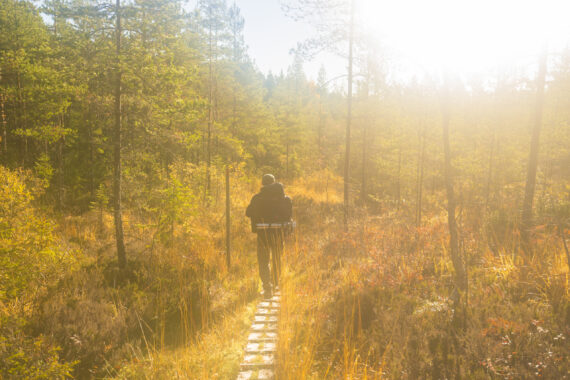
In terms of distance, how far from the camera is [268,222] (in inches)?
241

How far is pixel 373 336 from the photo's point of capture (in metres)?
4.34

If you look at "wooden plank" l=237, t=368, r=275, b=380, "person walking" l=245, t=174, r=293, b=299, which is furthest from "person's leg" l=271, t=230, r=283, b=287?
"wooden plank" l=237, t=368, r=275, b=380

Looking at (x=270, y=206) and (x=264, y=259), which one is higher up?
(x=270, y=206)

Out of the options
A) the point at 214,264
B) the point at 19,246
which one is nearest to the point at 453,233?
the point at 214,264

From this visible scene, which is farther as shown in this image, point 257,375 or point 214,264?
point 214,264

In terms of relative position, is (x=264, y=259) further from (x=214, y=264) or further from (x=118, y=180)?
(x=118, y=180)

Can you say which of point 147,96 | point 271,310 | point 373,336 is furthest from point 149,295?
point 147,96

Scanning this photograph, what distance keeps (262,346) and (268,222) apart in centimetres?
251

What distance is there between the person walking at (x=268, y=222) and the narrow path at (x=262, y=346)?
27.5 inches

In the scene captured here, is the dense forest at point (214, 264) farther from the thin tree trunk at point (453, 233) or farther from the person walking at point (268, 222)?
the person walking at point (268, 222)

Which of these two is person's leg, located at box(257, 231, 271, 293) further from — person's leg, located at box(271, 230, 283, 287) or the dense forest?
the dense forest

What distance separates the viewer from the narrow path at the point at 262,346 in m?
3.58

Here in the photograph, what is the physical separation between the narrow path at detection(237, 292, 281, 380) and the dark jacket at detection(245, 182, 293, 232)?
176 cm

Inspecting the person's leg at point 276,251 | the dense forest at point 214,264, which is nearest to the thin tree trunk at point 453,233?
the dense forest at point 214,264
